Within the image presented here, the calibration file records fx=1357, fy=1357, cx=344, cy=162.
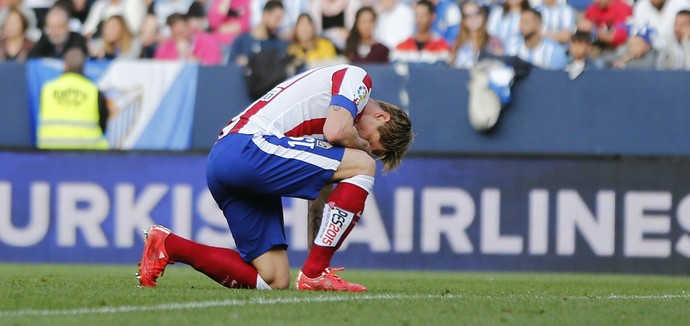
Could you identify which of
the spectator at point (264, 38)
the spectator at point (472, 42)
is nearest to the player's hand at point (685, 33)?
the spectator at point (472, 42)

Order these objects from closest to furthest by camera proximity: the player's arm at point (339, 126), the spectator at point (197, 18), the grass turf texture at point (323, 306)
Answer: the grass turf texture at point (323, 306)
the player's arm at point (339, 126)
the spectator at point (197, 18)

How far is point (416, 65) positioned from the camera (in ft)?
45.4

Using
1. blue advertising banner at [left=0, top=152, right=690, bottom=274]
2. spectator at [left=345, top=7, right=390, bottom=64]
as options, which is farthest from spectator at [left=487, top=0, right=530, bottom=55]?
blue advertising banner at [left=0, top=152, right=690, bottom=274]

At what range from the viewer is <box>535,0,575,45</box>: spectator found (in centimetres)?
1458

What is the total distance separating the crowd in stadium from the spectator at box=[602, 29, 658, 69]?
10mm

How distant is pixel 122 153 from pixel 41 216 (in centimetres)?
100

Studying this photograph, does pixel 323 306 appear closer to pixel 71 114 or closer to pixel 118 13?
pixel 71 114

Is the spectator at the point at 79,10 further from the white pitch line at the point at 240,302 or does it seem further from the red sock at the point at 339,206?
the white pitch line at the point at 240,302

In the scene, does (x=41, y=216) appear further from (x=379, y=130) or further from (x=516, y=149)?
(x=379, y=130)

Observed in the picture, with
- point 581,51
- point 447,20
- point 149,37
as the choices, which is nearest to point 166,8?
point 149,37

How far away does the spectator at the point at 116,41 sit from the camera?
15148 mm

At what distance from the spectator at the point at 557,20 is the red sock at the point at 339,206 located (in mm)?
7373

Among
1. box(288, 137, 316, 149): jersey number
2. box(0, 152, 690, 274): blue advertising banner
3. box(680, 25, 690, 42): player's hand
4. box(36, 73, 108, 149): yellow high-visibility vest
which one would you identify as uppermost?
box(680, 25, 690, 42): player's hand

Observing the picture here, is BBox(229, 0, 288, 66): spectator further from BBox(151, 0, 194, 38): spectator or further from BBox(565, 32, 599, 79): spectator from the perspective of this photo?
BBox(565, 32, 599, 79): spectator
